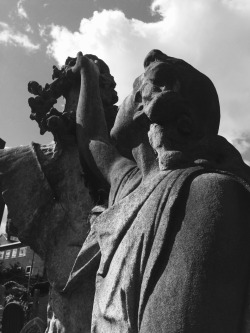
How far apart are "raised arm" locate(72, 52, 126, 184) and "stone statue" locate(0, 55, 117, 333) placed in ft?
0.55

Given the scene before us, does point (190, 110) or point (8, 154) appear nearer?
point (190, 110)

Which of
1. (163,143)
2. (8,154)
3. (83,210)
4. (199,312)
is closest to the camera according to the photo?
(199,312)

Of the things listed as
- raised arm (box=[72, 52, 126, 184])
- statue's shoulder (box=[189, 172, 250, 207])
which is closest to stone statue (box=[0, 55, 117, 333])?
raised arm (box=[72, 52, 126, 184])

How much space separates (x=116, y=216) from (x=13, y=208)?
1.96 metres

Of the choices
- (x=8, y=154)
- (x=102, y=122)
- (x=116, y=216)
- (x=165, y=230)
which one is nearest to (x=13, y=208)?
(x=8, y=154)

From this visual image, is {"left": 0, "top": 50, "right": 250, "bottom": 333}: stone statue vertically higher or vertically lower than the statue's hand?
lower

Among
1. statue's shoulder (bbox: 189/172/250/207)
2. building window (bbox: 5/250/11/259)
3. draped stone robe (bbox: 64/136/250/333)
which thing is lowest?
draped stone robe (bbox: 64/136/250/333)

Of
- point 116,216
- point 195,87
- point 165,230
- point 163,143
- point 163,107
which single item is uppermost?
point 195,87

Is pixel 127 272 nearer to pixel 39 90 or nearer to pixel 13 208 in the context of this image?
pixel 13 208

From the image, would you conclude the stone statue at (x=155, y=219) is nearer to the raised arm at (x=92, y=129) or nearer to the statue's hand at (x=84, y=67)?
the raised arm at (x=92, y=129)

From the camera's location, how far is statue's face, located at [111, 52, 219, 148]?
2424 millimetres

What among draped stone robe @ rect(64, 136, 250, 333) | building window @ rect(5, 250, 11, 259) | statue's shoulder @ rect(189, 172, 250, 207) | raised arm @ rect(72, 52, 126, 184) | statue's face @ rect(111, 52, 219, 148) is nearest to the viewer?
draped stone robe @ rect(64, 136, 250, 333)

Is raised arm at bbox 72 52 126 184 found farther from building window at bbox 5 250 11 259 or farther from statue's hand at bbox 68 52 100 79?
building window at bbox 5 250 11 259

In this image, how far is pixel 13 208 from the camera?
410cm
